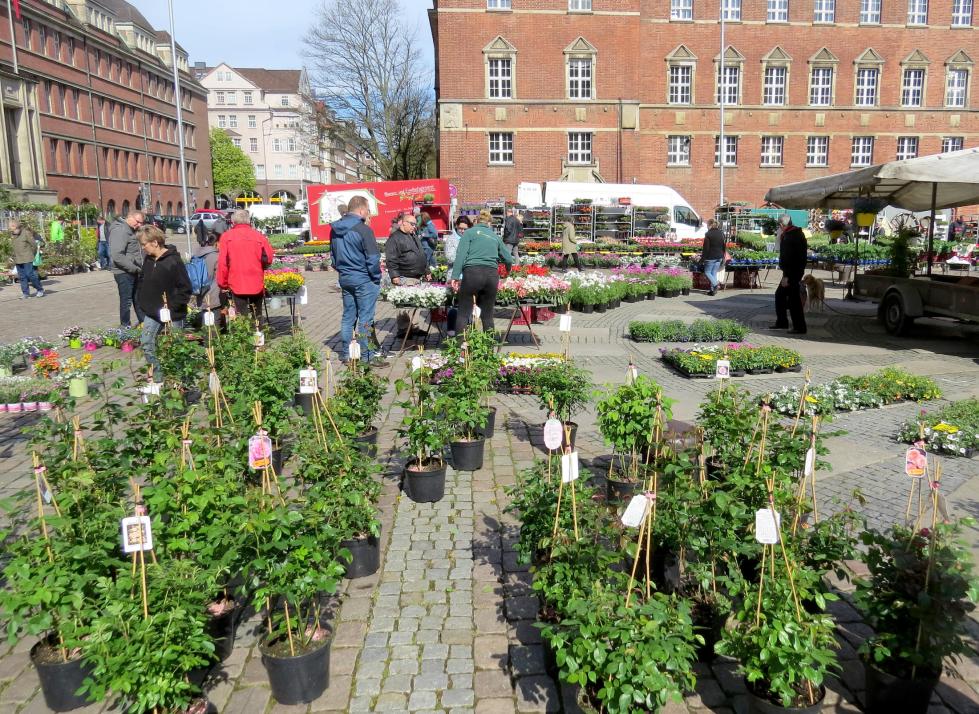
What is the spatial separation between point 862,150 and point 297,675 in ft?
152

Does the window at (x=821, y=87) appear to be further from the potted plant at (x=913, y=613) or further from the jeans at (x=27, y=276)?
the potted plant at (x=913, y=613)

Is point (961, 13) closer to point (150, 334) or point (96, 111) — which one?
point (150, 334)

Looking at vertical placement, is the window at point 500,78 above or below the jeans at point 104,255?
above

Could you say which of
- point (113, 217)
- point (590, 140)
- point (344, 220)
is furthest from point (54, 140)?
point (344, 220)

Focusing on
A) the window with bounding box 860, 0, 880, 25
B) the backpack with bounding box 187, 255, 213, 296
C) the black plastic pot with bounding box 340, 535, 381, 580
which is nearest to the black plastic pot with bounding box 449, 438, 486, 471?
the black plastic pot with bounding box 340, 535, 381, 580

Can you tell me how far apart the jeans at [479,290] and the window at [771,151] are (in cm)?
3653

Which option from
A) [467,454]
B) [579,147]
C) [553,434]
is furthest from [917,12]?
[553,434]

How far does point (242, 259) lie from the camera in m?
9.57

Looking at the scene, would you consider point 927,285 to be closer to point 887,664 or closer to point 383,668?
point 887,664

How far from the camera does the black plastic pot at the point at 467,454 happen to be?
6398 millimetres

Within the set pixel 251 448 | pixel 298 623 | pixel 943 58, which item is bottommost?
pixel 298 623

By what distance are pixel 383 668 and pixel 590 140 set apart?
123ft

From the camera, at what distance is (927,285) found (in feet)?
41.0

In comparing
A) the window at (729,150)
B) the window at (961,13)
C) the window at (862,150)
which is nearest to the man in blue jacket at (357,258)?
the window at (729,150)
